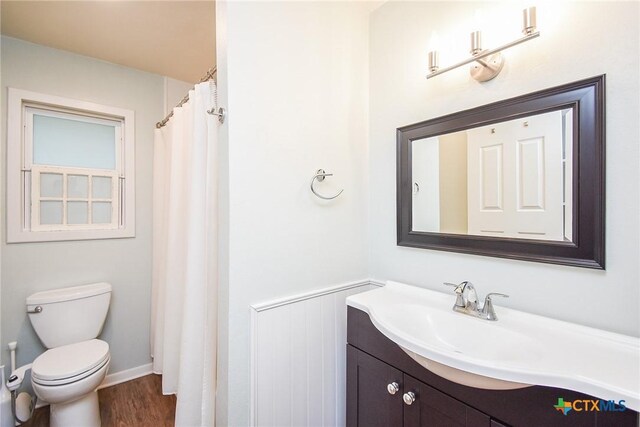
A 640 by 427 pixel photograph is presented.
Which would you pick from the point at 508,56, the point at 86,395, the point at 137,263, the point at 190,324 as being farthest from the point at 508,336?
the point at 137,263

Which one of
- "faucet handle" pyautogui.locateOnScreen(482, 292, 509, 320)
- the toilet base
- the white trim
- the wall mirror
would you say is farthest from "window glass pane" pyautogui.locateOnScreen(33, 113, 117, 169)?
"faucet handle" pyautogui.locateOnScreen(482, 292, 509, 320)

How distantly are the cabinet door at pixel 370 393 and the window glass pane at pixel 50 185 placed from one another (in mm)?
2242

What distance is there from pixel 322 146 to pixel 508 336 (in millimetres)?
1055

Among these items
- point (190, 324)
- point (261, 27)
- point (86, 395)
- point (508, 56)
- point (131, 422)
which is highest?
point (261, 27)

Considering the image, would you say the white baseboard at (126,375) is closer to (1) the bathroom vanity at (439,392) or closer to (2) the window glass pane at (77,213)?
(2) the window glass pane at (77,213)

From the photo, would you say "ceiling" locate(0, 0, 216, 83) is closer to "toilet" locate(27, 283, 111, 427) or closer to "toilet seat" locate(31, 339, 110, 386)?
"toilet" locate(27, 283, 111, 427)

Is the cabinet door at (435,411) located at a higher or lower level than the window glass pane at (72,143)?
lower

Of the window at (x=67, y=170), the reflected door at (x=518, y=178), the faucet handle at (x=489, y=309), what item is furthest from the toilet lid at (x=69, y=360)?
the reflected door at (x=518, y=178)

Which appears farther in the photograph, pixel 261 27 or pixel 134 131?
pixel 134 131

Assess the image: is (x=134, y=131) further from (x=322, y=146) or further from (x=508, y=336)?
(x=508, y=336)

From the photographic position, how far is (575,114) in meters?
0.90

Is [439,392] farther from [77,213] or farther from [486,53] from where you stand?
[77,213]

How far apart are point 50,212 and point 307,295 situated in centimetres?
197

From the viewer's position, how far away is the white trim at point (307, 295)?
3.78 ft
